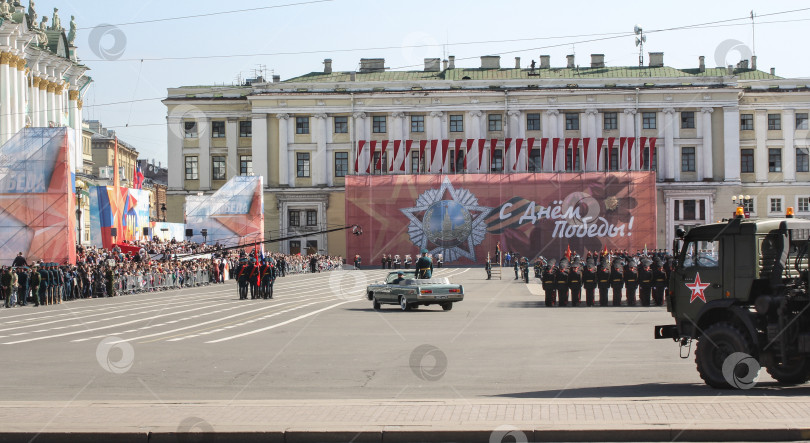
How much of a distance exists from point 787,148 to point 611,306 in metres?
76.6

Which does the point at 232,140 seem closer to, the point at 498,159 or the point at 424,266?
the point at 498,159

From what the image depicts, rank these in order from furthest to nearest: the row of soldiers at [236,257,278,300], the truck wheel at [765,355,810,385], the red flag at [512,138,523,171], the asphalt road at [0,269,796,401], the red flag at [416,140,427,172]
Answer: the red flag at [416,140,427,172]
the red flag at [512,138,523,171]
the row of soldiers at [236,257,278,300]
the asphalt road at [0,269,796,401]
the truck wheel at [765,355,810,385]

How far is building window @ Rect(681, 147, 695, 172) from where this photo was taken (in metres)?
105

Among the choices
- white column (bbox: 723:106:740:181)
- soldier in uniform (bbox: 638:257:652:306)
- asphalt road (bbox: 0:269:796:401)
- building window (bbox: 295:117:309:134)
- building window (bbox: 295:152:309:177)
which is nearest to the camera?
asphalt road (bbox: 0:269:796:401)

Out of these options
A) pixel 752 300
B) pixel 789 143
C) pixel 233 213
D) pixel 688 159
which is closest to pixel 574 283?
pixel 752 300

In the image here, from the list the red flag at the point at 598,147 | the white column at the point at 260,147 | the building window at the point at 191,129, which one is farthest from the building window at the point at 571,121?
the building window at the point at 191,129

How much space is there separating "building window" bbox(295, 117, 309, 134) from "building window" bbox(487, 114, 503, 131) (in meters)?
18.4

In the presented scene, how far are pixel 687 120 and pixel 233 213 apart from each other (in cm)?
5241

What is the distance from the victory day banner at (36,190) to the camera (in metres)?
44.8

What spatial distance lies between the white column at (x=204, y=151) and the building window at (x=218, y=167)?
510mm

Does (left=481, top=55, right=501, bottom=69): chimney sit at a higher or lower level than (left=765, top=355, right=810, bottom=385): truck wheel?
higher

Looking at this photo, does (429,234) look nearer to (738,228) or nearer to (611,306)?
(611,306)

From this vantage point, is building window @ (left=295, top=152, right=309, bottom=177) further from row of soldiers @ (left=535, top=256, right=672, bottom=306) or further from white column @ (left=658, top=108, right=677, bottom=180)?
row of soldiers @ (left=535, top=256, right=672, bottom=306)

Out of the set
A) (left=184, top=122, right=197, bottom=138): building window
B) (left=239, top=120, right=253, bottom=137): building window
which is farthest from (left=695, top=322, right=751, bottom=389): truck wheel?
(left=184, top=122, right=197, bottom=138): building window
